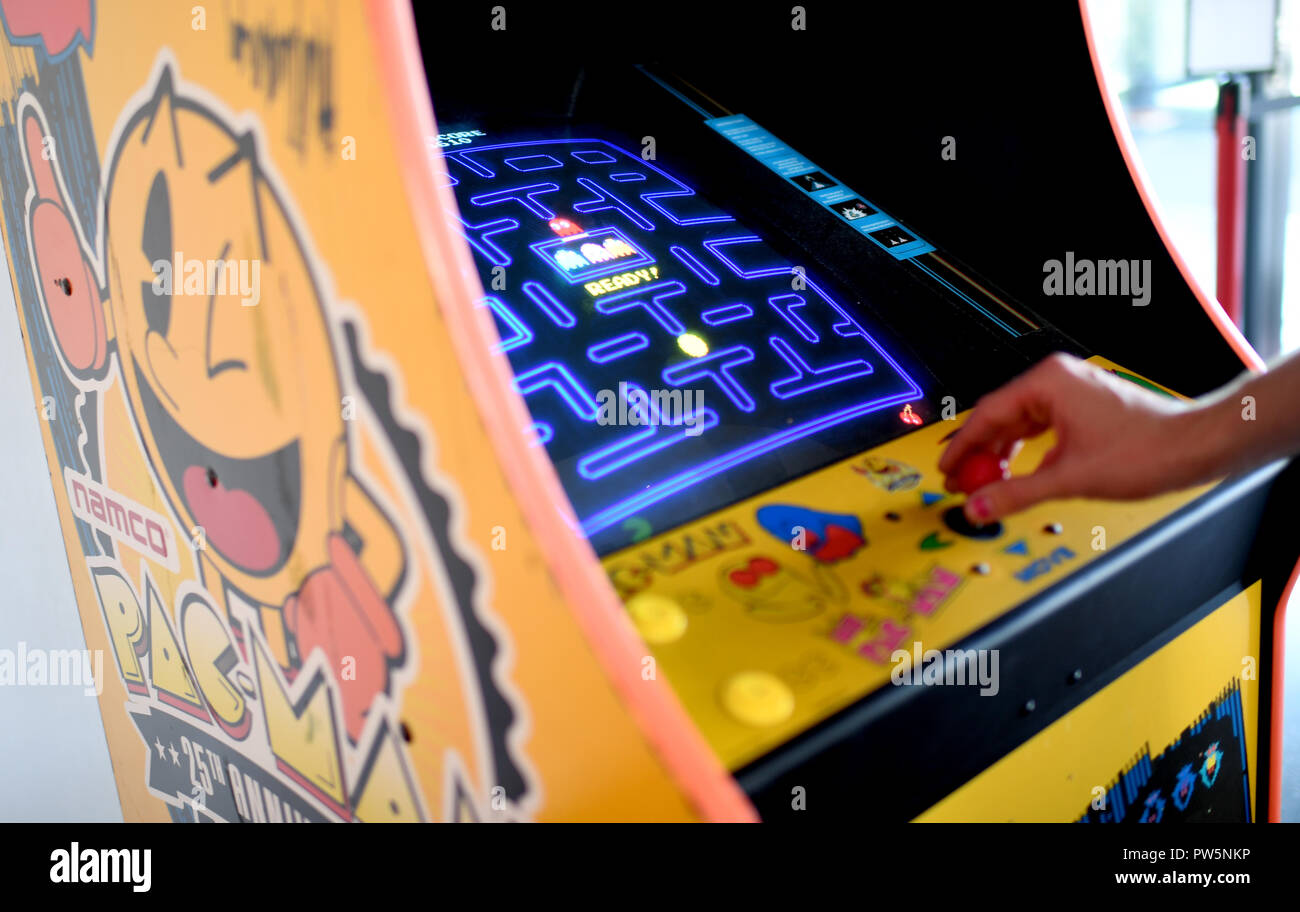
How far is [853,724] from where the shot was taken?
1.93 ft

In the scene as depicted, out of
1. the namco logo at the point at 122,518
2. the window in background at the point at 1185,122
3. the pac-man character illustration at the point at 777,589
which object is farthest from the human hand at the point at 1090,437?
the window in background at the point at 1185,122

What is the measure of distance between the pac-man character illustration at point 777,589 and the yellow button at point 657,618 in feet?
0.15

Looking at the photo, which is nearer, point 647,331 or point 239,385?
point 239,385

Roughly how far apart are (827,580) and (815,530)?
6 centimetres

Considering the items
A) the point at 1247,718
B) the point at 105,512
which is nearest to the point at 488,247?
the point at 105,512

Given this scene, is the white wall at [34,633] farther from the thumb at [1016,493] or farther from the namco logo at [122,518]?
the thumb at [1016,493]

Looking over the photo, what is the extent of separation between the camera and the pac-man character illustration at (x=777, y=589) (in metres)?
0.66

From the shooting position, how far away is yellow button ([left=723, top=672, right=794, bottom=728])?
571 millimetres

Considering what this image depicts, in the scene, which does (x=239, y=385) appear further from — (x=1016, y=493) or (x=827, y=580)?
(x=1016, y=493)

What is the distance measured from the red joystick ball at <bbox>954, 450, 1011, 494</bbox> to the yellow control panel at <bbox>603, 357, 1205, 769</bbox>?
0.04 ft

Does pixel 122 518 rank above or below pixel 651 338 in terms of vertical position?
below

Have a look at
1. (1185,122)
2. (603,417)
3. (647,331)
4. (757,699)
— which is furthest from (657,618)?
(1185,122)

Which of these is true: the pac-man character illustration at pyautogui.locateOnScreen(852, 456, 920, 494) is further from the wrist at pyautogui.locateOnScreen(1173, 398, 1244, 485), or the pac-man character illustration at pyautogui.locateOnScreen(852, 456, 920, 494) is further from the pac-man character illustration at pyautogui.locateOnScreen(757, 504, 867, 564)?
the wrist at pyautogui.locateOnScreen(1173, 398, 1244, 485)

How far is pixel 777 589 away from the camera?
2.24ft
